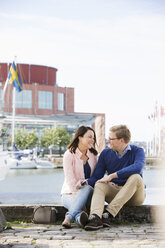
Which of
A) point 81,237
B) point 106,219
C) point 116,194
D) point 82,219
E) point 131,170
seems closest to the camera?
point 81,237

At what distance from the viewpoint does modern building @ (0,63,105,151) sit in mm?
48906

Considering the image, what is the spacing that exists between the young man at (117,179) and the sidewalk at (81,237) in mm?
166

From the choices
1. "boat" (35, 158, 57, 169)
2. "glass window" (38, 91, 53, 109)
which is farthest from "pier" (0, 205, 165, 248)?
"glass window" (38, 91, 53, 109)

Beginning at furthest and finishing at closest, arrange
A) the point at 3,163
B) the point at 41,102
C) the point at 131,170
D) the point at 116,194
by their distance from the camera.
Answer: the point at 41,102, the point at 3,163, the point at 116,194, the point at 131,170

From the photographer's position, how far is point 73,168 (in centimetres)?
435

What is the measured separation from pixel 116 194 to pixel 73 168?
1.77 ft

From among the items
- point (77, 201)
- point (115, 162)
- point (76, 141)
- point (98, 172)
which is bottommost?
point (77, 201)

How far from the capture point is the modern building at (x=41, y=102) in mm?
48906

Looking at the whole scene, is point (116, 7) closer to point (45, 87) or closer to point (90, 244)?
point (90, 244)

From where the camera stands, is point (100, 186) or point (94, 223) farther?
point (100, 186)

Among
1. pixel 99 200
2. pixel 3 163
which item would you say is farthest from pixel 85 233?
pixel 3 163

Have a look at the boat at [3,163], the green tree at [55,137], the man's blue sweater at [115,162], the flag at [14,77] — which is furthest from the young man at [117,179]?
the green tree at [55,137]

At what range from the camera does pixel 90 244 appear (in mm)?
3238

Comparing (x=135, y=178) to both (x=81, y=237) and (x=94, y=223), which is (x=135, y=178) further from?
(x=81, y=237)
